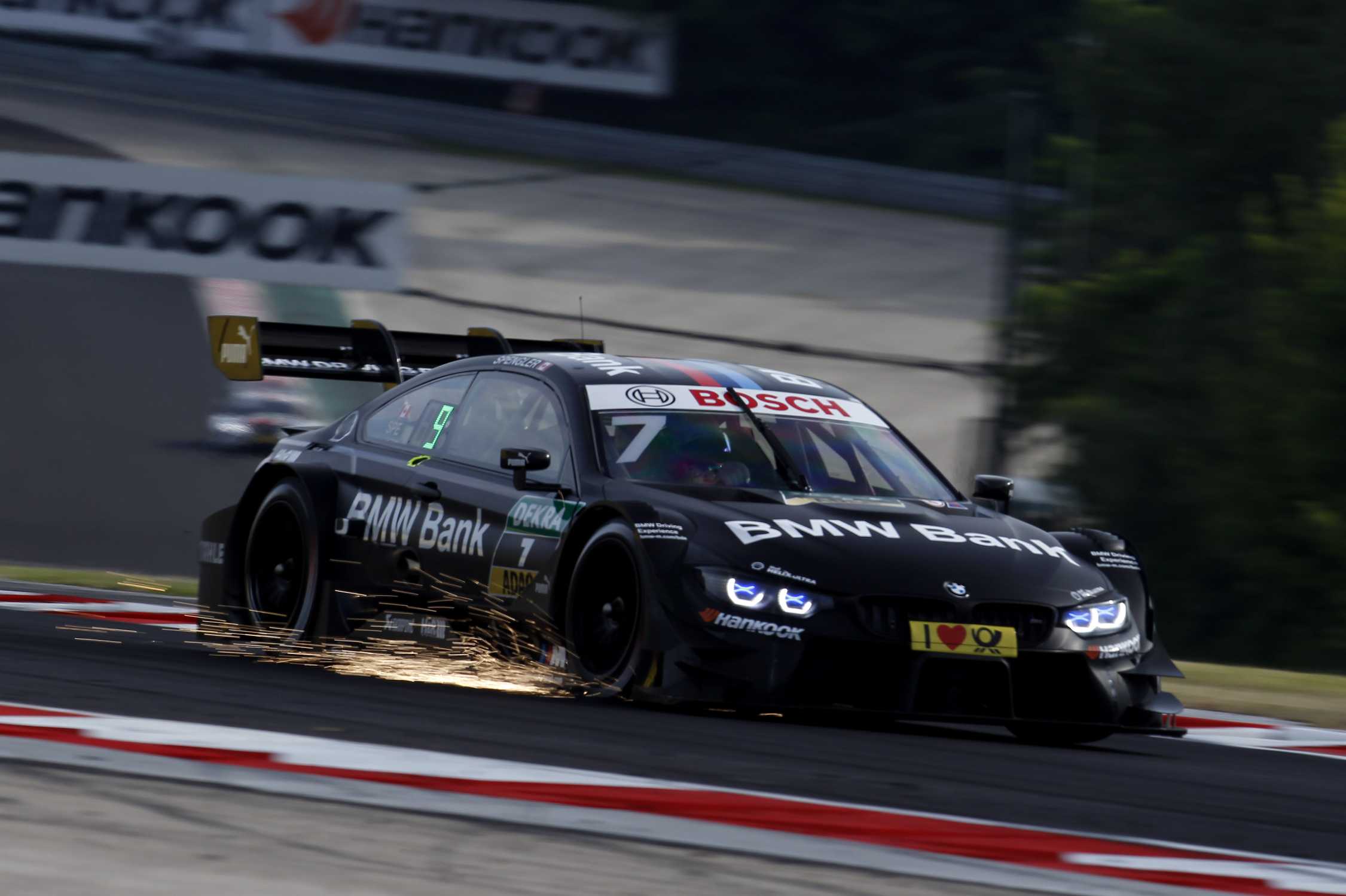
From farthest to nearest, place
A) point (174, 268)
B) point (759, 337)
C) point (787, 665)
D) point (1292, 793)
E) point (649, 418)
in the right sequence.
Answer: point (759, 337) → point (174, 268) → point (649, 418) → point (787, 665) → point (1292, 793)

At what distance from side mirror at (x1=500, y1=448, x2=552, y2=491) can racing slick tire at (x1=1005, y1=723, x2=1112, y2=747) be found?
1767 millimetres

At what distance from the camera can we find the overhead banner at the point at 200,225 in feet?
85.8

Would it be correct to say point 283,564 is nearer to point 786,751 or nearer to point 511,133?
point 786,751

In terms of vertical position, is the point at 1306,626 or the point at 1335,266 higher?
the point at 1335,266

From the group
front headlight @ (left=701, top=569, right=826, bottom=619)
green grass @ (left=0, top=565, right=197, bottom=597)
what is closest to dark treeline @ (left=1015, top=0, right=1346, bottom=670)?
green grass @ (left=0, top=565, right=197, bottom=597)

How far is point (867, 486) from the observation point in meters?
7.91

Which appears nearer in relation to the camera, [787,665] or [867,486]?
[787,665]

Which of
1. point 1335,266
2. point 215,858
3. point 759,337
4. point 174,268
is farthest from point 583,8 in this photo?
point 215,858

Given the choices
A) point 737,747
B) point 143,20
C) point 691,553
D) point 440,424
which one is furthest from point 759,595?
point 143,20

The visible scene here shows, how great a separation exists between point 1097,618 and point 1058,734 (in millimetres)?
432

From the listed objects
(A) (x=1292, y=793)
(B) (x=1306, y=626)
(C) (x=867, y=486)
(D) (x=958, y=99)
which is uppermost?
(D) (x=958, y=99)

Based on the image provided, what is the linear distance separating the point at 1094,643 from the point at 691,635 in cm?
129

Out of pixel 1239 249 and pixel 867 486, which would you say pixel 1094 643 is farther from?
pixel 1239 249

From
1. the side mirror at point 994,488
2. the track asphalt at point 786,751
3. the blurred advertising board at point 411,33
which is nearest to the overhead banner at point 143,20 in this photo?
the blurred advertising board at point 411,33
